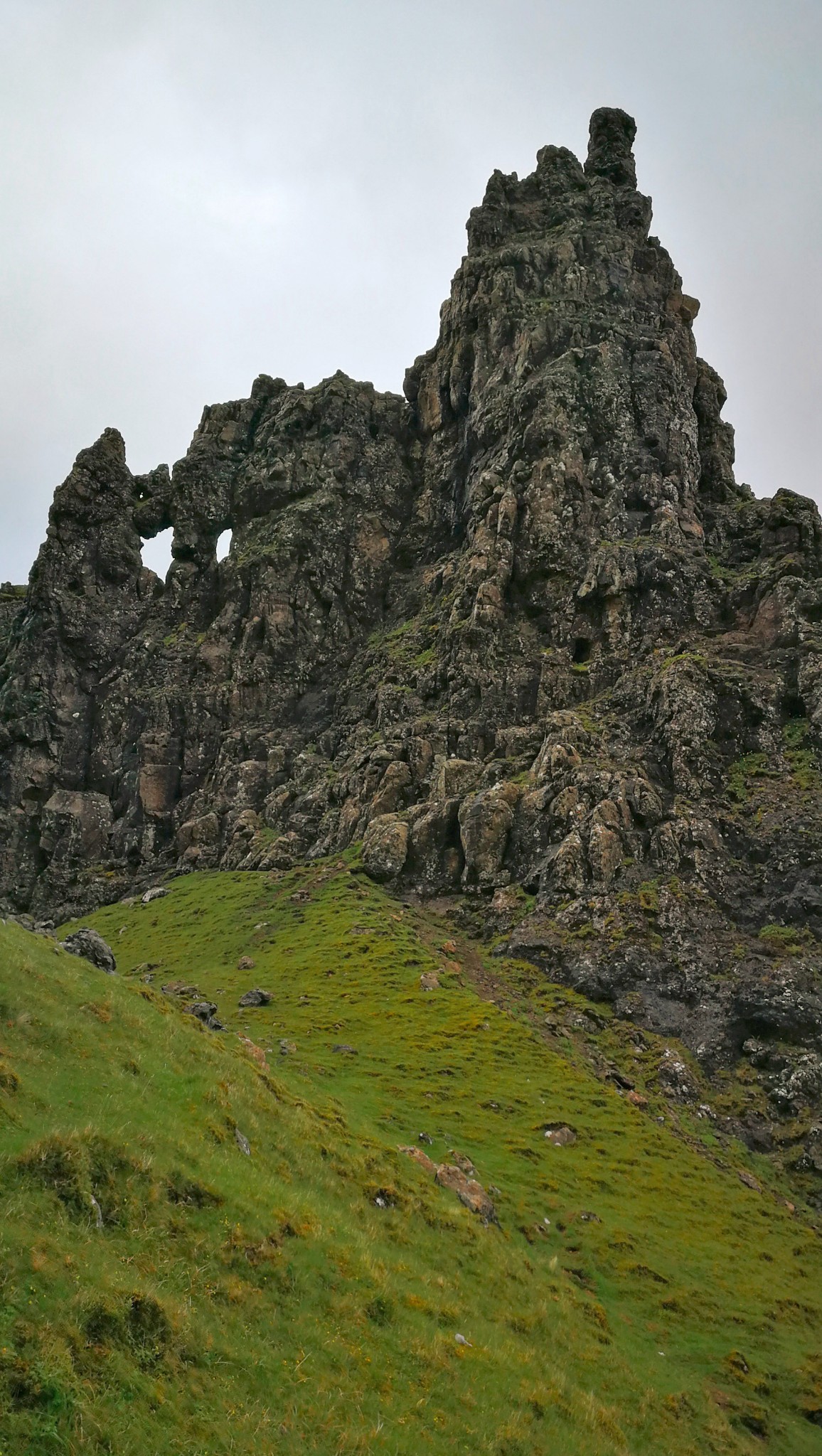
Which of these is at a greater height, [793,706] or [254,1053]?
[793,706]

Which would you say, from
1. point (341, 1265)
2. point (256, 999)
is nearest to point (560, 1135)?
point (256, 999)

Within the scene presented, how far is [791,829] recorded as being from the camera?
74.7m

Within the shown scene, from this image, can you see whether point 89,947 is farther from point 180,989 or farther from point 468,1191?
point 180,989

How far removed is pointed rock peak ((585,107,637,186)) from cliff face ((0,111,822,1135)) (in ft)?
2.31

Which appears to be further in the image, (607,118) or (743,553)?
(607,118)

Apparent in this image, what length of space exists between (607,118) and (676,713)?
464 ft

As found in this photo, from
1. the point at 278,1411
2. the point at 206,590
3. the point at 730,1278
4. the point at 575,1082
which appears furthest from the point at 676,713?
the point at 206,590

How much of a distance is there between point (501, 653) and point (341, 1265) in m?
93.4

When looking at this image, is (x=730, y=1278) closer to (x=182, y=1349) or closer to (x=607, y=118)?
(x=182, y=1349)

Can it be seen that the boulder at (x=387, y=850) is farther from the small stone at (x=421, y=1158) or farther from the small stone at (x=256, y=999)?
the small stone at (x=421, y=1158)

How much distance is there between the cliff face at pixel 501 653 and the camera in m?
74.8

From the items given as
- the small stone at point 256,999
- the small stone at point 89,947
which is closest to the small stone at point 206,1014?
the small stone at point 89,947

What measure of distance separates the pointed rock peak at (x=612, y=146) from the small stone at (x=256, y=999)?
165m

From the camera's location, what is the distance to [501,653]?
110 meters
